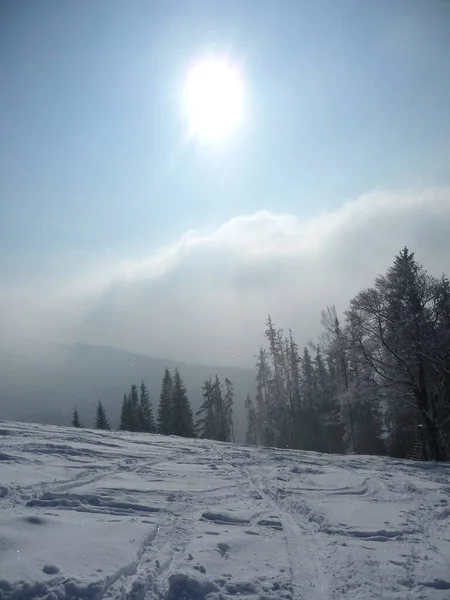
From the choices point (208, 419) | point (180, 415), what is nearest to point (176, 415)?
point (180, 415)

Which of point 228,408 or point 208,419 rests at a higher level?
point 228,408

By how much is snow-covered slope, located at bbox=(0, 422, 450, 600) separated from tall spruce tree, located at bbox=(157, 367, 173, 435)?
32759 mm

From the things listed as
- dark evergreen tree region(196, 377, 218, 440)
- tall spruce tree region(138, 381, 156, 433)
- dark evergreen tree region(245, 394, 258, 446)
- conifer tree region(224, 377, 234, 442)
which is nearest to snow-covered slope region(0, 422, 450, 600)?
tall spruce tree region(138, 381, 156, 433)

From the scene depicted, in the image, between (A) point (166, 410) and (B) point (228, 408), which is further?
(B) point (228, 408)

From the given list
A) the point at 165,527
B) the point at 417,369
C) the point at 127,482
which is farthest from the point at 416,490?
the point at 417,369

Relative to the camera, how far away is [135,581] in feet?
14.5

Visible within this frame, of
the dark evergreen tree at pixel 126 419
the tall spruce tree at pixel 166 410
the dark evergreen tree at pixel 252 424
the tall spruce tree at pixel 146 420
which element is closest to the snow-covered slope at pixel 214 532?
the tall spruce tree at pixel 166 410

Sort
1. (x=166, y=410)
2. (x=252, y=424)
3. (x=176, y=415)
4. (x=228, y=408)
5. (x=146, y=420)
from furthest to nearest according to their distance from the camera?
1. (x=252, y=424)
2. (x=228, y=408)
3. (x=146, y=420)
4. (x=166, y=410)
5. (x=176, y=415)

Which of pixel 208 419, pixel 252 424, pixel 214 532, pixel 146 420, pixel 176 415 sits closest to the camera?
pixel 214 532

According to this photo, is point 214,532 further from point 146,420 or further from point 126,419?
point 126,419

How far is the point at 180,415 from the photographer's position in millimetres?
42375

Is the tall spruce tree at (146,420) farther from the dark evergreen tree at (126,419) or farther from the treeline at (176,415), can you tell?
the dark evergreen tree at (126,419)

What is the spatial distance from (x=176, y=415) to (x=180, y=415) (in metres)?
0.47

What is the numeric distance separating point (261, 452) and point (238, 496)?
778 centimetres
